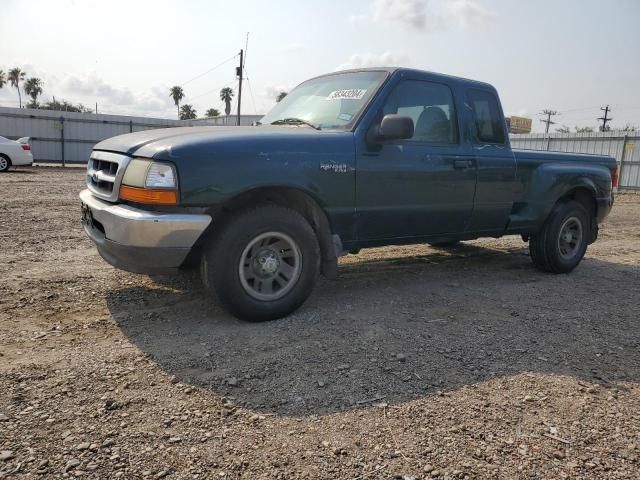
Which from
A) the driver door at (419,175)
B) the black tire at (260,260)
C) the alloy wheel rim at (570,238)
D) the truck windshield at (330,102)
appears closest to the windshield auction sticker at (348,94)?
the truck windshield at (330,102)

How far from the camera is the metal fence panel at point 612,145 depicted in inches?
808

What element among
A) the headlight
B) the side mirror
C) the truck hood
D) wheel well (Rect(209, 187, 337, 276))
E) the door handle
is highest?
the side mirror

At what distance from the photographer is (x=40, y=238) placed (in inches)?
244

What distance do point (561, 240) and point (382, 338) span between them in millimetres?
3406

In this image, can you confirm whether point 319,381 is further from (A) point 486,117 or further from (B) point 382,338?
(A) point 486,117

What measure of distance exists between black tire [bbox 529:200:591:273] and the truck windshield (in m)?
2.78

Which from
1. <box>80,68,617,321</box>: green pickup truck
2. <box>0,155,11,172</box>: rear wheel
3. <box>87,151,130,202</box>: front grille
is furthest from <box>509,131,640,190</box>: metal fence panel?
<box>0,155,11,172</box>: rear wheel

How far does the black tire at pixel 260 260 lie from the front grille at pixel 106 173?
762 millimetres

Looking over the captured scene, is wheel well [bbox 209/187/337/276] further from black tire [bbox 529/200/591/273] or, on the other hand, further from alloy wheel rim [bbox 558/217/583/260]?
alloy wheel rim [bbox 558/217/583/260]

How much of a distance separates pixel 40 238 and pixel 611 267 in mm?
7131

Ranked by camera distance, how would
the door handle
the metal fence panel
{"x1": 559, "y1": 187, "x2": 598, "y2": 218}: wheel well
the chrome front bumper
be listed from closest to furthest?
1. the chrome front bumper
2. the door handle
3. {"x1": 559, "y1": 187, "x2": 598, "y2": 218}: wheel well
4. the metal fence panel

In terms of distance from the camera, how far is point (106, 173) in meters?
3.71

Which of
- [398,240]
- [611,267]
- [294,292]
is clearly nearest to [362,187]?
[398,240]

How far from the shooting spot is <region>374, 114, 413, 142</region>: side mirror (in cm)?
388
